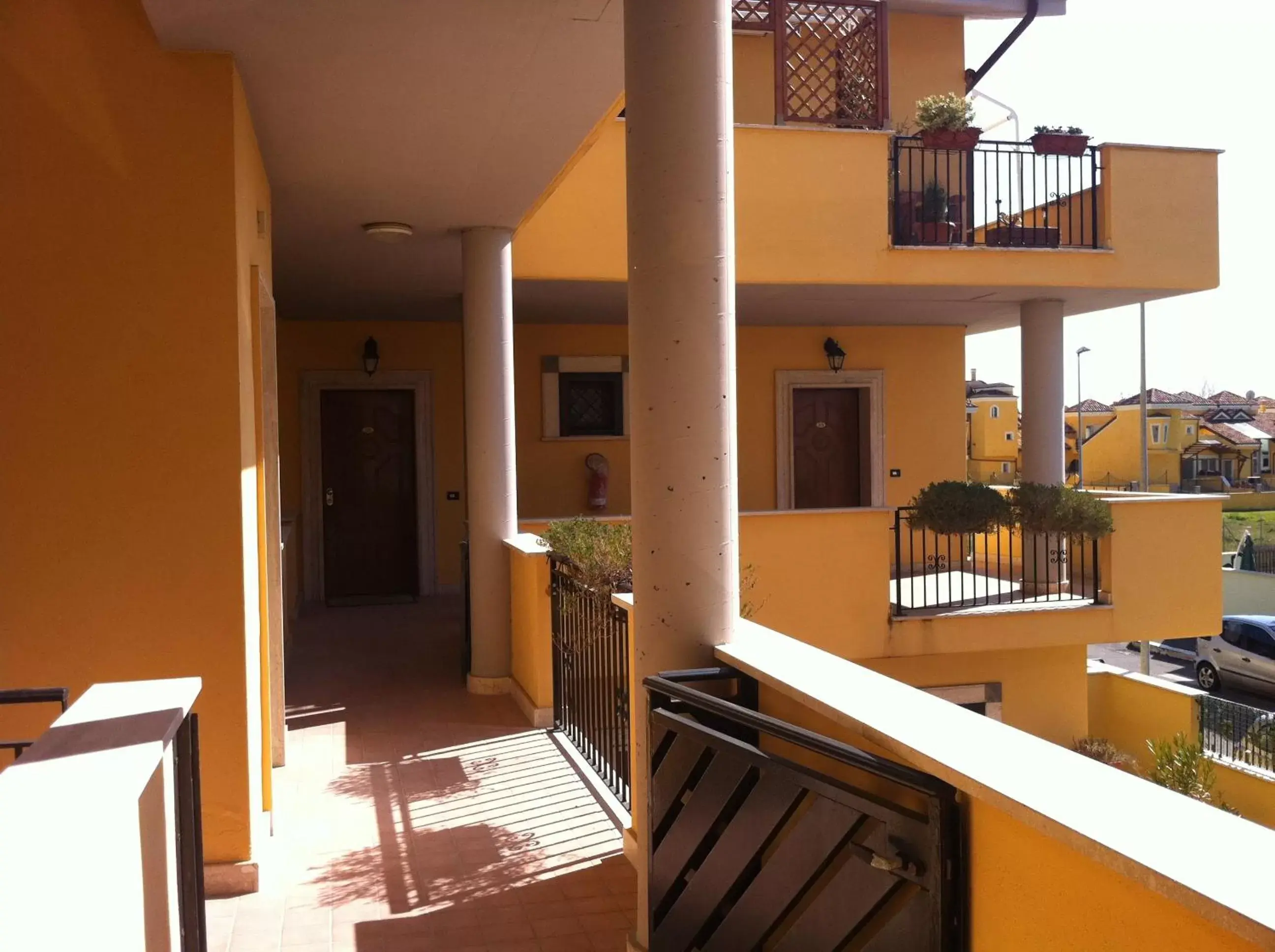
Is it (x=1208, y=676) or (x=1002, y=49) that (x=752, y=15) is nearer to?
(x=1002, y=49)

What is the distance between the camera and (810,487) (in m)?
12.8

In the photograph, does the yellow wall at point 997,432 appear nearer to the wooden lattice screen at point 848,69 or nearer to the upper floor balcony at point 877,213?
the upper floor balcony at point 877,213

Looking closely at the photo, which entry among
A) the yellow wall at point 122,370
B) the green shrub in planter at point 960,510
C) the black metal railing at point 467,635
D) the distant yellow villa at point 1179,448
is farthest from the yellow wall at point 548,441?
the distant yellow villa at point 1179,448

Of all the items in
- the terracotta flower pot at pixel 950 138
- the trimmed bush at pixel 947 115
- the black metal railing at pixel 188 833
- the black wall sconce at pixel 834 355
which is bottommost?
the black metal railing at pixel 188 833

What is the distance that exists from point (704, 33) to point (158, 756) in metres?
2.32

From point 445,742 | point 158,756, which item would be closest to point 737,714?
point 158,756

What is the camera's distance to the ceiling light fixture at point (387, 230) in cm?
720

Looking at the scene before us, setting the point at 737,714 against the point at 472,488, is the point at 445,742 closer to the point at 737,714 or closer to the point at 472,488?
the point at 472,488

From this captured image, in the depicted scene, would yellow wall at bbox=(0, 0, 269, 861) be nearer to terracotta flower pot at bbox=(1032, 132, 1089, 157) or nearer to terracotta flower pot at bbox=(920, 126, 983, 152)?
terracotta flower pot at bbox=(920, 126, 983, 152)

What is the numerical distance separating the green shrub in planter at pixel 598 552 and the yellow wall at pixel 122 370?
72.3 inches

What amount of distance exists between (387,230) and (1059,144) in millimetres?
6246

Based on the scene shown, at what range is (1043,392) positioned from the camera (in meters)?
10.6

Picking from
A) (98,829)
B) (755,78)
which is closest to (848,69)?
(755,78)

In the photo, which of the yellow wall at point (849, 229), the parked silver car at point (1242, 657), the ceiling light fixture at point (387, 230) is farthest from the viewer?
the parked silver car at point (1242, 657)
